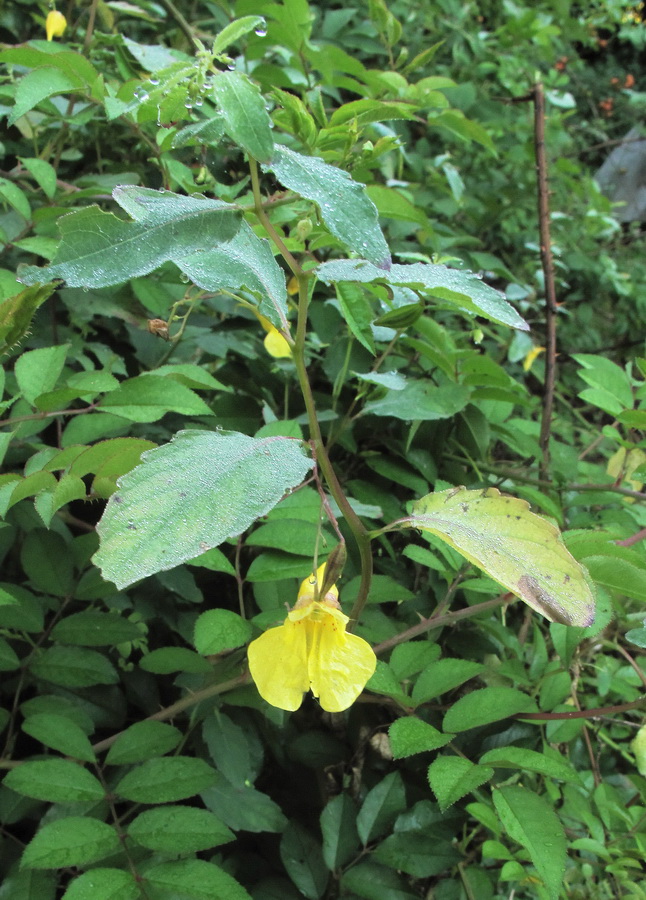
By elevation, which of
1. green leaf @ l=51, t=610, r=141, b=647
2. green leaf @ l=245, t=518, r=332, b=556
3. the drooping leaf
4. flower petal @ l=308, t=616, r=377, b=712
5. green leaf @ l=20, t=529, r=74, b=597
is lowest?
green leaf @ l=51, t=610, r=141, b=647

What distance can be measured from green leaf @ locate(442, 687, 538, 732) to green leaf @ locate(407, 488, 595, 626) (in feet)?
0.83

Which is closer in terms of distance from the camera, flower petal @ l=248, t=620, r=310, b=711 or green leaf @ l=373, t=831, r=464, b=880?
flower petal @ l=248, t=620, r=310, b=711

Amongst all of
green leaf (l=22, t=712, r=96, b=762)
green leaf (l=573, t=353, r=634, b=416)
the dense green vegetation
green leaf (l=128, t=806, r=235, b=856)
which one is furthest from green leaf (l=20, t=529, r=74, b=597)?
green leaf (l=573, t=353, r=634, b=416)

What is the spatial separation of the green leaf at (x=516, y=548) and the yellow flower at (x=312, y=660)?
9 centimetres

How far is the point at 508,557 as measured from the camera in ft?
1.22

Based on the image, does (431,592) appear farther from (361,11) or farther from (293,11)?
(361,11)

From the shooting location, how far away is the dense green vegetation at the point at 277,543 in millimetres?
382

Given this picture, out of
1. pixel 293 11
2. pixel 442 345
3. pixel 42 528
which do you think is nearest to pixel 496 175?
pixel 293 11

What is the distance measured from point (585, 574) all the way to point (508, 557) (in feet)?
0.16

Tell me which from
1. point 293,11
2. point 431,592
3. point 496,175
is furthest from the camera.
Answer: point 496,175

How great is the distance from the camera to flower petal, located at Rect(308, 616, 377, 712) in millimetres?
432

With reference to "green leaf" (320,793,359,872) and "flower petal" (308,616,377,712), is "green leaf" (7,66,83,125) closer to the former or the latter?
"flower petal" (308,616,377,712)

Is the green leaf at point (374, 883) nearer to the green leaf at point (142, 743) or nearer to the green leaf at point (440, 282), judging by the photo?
the green leaf at point (142, 743)

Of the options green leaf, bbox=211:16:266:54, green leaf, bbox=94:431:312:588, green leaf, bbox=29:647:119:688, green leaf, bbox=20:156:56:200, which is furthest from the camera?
green leaf, bbox=20:156:56:200
